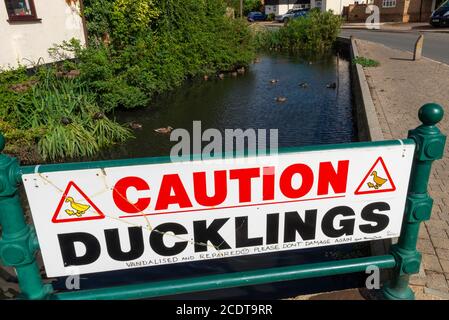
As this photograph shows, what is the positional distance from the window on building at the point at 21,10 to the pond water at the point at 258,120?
143 inches

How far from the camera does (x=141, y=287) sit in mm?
2445

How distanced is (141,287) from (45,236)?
2.16ft

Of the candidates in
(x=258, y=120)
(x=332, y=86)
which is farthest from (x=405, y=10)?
(x=258, y=120)

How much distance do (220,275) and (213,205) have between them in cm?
48

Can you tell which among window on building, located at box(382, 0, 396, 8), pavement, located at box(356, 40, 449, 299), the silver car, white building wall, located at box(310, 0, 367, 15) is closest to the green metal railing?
pavement, located at box(356, 40, 449, 299)

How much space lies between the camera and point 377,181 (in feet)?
8.25

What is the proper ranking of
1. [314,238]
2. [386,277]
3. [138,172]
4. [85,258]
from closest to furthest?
1. [138,172]
2. [85,258]
3. [314,238]
4. [386,277]

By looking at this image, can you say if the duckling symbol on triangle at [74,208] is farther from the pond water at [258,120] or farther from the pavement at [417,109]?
the pavement at [417,109]

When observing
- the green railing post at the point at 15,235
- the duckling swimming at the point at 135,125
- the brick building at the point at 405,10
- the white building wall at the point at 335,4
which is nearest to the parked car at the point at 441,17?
the brick building at the point at 405,10

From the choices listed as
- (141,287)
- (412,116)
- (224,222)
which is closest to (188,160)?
(224,222)

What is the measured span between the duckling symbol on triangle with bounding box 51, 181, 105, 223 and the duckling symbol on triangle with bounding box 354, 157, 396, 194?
5.41ft

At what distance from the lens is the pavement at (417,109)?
3.52m

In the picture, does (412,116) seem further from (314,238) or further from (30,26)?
(30,26)

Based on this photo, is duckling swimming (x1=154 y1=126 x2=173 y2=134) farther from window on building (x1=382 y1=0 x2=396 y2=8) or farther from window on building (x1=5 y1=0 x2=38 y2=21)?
window on building (x1=382 y1=0 x2=396 y2=8)
